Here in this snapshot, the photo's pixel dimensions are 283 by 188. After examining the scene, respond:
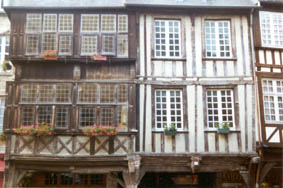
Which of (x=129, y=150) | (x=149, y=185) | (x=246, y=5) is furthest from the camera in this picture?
(x=149, y=185)

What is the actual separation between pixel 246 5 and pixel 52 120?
7965 millimetres

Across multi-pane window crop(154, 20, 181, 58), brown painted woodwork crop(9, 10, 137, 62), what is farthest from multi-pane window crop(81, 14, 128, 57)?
multi-pane window crop(154, 20, 181, 58)

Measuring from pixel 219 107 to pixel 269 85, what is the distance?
2074mm

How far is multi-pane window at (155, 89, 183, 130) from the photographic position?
11.1 metres

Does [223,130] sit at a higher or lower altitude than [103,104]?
lower

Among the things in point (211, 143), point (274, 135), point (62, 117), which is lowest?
point (211, 143)

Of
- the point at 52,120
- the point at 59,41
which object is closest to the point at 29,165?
the point at 52,120

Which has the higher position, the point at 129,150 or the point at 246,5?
the point at 246,5

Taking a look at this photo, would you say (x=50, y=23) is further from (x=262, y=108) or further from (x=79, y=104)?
(x=262, y=108)

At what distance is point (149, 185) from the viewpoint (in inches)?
491

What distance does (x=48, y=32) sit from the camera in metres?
11.4

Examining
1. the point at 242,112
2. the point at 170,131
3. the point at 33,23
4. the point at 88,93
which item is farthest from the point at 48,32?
the point at 242,112

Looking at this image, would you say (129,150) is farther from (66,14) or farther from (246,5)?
(246,5)

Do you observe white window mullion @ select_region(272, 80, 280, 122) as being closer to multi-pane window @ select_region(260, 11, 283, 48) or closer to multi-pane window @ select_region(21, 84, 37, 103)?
multi-pane window @ select_region(260, 11, 283, 48)
